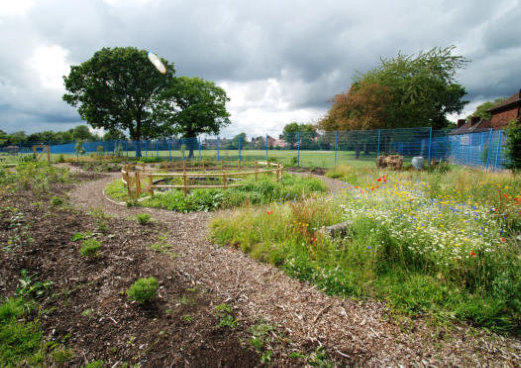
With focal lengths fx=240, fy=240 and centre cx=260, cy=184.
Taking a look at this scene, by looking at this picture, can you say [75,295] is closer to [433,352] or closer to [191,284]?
[191,284]

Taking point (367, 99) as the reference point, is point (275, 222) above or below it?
below

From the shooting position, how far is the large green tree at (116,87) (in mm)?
24453

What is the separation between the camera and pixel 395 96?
981 inches

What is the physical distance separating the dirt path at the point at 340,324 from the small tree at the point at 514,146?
11161 mm

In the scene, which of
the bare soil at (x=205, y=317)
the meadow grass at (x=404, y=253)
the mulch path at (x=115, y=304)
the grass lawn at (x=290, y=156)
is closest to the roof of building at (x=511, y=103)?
the grass lawn at (x=290, y=156)

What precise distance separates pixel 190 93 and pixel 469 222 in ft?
101

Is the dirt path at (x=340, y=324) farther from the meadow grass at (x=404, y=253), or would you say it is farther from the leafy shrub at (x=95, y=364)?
the leafy shrub at (x=95, y=364)

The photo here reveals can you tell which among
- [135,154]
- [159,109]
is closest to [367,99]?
[159,109]

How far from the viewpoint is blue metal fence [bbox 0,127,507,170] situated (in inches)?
551

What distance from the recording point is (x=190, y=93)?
1161 inches

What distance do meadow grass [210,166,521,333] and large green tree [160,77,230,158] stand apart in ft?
84.7

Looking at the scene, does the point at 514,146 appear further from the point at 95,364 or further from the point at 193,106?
the point at 193,106

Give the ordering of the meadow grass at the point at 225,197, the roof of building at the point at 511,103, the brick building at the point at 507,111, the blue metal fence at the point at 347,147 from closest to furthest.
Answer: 1. the meadow grass at the point at 225,197
2. the blue metal fence at the point at 347,147
3. the roof of building at the point at 511,103
4. the brick building at the point at 507,111

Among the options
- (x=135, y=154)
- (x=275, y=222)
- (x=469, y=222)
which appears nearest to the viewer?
(x=469, y=222)
